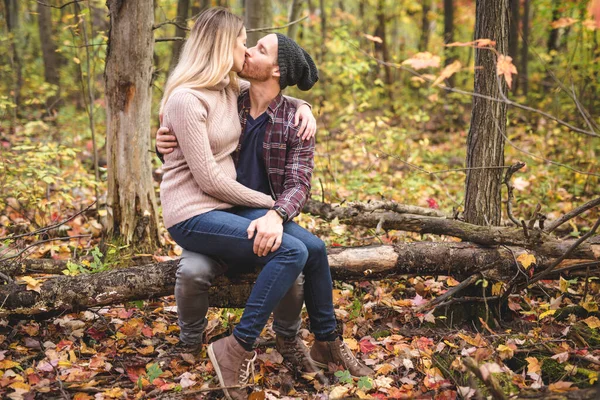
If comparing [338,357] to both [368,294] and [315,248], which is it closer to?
→ [315,248]

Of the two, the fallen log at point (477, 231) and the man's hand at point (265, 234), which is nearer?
the man's hand at point (265, 234)

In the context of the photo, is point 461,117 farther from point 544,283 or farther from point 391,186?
point 544,283

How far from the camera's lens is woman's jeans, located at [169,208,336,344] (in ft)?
8.68

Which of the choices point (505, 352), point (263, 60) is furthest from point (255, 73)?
point (505, 352)

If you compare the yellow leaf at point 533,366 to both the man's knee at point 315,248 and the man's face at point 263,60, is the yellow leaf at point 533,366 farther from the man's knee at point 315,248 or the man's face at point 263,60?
the man's face at point 263,60

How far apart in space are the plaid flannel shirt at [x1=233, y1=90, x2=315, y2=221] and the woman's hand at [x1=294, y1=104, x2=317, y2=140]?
0.03 m

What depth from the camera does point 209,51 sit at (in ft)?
9.50

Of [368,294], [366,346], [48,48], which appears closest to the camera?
[366,346]

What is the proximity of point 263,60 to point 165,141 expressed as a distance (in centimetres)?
75

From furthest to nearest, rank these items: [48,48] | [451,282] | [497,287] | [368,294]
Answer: [48,48] → [368,294] → [451,282] → [497,287]

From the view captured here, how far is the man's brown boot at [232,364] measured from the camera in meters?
2.58

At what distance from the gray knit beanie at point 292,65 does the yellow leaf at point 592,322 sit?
2236 mm

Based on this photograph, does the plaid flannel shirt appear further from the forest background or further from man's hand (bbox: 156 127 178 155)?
the forest background

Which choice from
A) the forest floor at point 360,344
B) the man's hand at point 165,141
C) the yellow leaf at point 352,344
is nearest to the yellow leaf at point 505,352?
the forest floor at point 360,344
